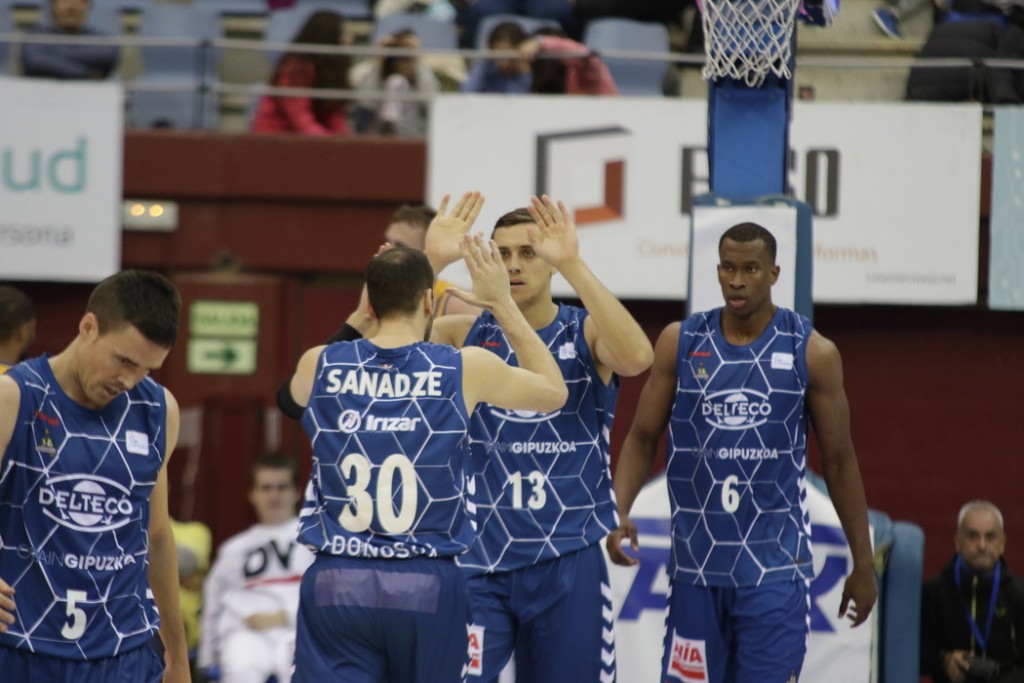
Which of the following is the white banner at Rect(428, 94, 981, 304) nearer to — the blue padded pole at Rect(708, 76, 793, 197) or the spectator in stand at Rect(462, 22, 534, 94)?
the spectator in stand at Rect(462, 22, 534, 94)

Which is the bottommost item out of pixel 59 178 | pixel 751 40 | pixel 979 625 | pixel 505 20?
pixel 979 625

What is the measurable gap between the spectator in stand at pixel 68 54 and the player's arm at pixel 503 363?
723 centimetres

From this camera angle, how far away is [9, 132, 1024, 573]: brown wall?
11453 millimetres

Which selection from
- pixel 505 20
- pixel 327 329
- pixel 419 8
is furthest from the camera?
pixel 419 8

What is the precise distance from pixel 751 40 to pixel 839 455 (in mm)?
2433

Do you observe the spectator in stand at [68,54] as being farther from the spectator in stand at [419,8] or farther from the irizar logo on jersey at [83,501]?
the irizar logo on jersey at [83,501]

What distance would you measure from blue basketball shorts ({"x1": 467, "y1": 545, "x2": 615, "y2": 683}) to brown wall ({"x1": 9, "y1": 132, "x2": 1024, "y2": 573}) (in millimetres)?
6170

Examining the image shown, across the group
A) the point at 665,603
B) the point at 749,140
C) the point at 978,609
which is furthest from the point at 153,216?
the point at 978,609

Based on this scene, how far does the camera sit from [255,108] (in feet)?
38.8

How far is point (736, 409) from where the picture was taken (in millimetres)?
5949

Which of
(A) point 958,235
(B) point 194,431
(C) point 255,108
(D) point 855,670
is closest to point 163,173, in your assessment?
(C) point 255,108

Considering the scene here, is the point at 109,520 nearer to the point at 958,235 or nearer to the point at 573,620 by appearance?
the point at 573,620

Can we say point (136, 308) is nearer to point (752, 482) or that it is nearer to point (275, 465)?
point (752, 482)

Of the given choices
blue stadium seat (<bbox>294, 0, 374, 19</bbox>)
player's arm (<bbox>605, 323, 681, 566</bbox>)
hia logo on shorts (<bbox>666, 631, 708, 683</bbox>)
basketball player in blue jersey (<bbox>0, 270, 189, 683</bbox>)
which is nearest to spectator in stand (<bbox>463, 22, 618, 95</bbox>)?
blue stadium seat (<bbox>294, 0, 374, 19</bbox>)
